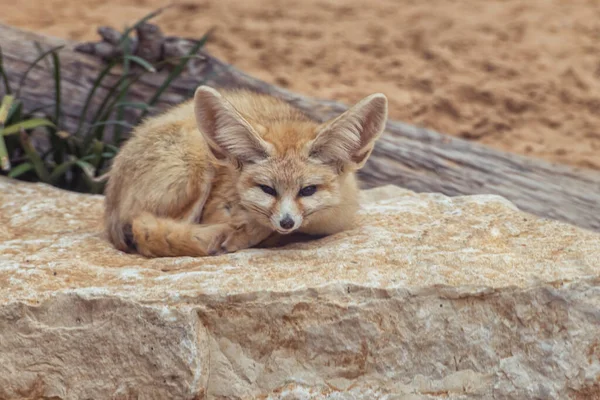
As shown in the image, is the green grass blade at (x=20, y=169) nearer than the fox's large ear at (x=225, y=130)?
No

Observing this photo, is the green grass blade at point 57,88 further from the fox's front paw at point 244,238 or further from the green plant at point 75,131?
the fox's front paw at point 244,238

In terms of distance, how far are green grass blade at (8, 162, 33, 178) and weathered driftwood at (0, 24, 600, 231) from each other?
0.64 meters

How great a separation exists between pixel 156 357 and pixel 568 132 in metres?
4.99

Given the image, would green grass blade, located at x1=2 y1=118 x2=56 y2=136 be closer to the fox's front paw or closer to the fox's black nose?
the fox's front paw

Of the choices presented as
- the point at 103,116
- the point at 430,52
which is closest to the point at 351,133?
the point at 103,116

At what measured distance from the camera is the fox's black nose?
10.4 feet

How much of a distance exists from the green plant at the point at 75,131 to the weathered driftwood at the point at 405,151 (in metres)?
0.09

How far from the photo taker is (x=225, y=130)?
3346 mm

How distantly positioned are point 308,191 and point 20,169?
7.79 ft

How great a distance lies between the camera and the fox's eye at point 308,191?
3.31 m

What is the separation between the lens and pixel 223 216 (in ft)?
11.6

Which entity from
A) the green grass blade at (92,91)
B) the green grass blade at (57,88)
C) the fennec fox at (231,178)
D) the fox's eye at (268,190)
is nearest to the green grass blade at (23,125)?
the green grass blade at (57,88)

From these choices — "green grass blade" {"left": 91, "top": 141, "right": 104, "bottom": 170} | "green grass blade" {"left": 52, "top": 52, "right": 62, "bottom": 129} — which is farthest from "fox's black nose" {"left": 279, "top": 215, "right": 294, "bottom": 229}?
"green grass blade" {"left": 52, "top": 52, "right": 62, "bottom": 129}

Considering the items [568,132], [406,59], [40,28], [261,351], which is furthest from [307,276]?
[40,28]
